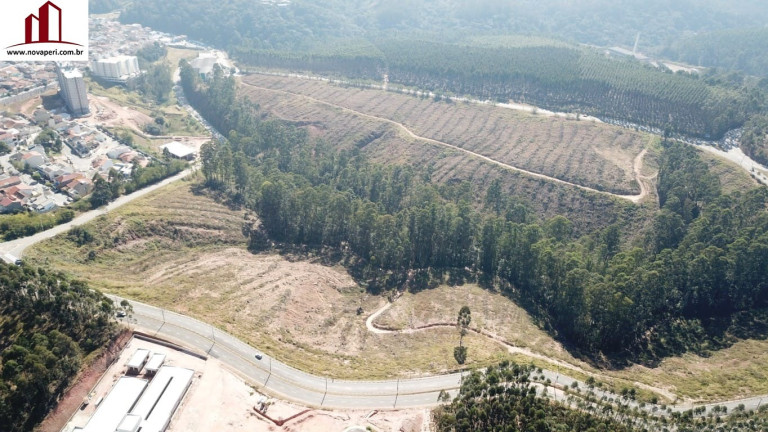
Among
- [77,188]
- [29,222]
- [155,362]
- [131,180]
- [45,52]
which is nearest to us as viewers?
[155,362]

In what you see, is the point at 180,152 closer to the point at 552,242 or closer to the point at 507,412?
the point at 552,242

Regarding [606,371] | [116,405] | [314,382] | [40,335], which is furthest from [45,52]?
[606,371]

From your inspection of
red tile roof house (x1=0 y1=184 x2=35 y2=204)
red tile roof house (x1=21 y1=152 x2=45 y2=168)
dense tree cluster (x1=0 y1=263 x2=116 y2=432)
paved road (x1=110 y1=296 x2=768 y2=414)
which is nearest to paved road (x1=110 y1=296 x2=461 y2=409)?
paved road (x1=110 y1=296 x2=768 y2=414)

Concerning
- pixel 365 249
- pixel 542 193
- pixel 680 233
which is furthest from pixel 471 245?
pixel 680 233

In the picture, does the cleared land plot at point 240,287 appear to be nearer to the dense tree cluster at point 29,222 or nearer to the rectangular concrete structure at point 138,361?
the dense tree cluster at point 29,222

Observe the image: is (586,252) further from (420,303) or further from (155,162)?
(155,162)

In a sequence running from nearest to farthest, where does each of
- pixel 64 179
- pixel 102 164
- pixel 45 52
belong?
pixel 45 52 < pixel 64 179 < pixel 102 164

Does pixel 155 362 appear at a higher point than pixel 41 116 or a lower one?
lower

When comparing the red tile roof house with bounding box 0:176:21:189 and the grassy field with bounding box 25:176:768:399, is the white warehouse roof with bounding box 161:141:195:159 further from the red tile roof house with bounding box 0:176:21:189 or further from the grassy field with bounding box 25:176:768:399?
the red tile roof house with bounding box 0:176:21:189
